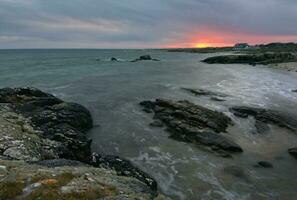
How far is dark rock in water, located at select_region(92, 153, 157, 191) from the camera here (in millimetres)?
19000

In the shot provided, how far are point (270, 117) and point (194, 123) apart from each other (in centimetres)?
951

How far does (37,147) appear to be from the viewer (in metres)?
Answer: 17.6

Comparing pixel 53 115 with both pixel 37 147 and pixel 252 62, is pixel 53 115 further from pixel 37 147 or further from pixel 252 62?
pixel 252 62

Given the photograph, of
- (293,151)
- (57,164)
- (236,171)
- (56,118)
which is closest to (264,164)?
(236,171)

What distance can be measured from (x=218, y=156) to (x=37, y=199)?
58.2ft

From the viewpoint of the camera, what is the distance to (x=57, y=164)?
41.2ft

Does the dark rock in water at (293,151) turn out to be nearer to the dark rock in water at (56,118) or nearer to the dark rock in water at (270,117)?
the dark rock in water at (270,117)

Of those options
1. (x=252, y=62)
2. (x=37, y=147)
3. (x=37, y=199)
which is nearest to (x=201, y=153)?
(x=37, y=147)

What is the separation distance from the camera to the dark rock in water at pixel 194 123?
89.1 ft

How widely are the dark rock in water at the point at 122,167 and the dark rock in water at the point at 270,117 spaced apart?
17.3 metres

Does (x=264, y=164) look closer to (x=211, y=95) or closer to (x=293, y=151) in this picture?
(x=293, y=151)

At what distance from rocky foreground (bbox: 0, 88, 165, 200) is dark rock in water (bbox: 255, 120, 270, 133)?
16.0 metres

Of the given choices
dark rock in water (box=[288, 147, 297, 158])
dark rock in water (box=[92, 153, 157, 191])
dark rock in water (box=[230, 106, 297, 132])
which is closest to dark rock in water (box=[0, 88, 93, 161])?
dark rock in water (box=[92, 153, 157, 191])

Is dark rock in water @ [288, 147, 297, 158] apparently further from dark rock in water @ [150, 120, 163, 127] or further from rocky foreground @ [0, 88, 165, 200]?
rocky foreground @ [0, 88, 165, 200]
